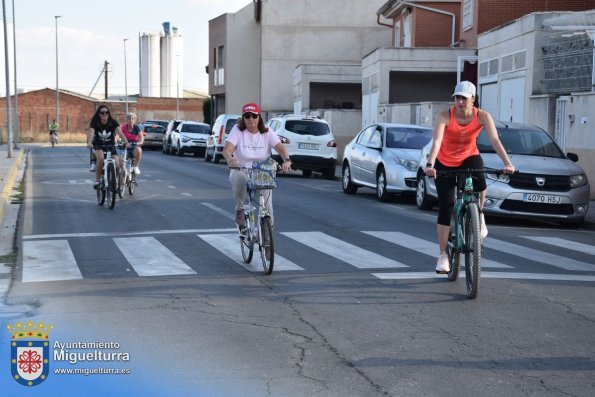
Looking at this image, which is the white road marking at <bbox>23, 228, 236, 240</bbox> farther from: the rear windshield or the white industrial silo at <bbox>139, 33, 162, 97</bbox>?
the white industrial silo at <bbox>139, 33, 162, 97</bbox>

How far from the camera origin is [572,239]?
13750mm

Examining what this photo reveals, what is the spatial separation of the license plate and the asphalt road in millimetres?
544

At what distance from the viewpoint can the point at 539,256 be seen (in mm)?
11602

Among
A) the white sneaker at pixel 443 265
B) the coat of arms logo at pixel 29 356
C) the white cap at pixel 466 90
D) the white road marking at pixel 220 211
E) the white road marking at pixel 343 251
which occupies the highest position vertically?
the white cap at pixel 466 90

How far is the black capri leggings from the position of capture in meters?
9.23

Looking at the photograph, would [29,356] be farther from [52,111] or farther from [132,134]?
[52,111]

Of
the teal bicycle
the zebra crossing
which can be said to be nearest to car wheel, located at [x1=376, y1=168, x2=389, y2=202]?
the zebra crossing

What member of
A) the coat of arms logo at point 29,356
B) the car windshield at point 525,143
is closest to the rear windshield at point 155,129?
the car windshield at point 525,143

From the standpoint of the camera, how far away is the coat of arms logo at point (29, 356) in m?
5.90

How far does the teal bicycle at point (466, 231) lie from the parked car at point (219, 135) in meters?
26.7

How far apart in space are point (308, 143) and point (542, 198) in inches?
532

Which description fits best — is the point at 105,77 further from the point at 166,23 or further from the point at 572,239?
the point at 572,239

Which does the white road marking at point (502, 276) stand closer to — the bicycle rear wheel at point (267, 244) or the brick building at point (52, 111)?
the bicycle rear wheel at point (267, 244)

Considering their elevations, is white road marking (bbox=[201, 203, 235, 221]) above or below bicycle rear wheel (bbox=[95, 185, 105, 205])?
below
